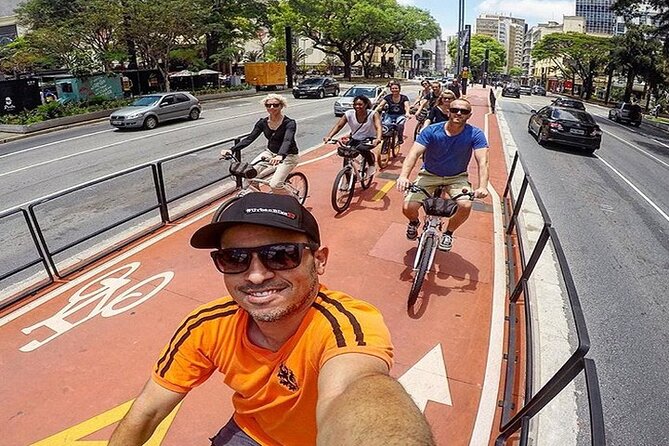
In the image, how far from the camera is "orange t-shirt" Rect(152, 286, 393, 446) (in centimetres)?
176

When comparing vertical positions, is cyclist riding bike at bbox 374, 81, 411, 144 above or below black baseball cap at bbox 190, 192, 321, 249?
below

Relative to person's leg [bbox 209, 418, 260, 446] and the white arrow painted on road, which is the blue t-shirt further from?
person's leg [bbox 209, 418, 260, 446]

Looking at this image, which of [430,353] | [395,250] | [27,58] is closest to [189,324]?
[430,353]

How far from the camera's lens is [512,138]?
18047mm

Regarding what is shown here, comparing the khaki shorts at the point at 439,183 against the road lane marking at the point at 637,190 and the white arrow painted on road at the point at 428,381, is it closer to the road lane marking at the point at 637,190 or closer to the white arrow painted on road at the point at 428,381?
the white arrow painted on road at the point at 428,381

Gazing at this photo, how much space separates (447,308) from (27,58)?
121 feet

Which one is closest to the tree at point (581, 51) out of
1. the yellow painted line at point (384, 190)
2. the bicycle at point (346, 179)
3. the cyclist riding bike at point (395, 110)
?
the cyclist riding bike at point (395, 110)

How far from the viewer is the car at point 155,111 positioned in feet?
60.4

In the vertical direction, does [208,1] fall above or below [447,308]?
above

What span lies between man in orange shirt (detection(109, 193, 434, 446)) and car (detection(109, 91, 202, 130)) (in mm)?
18994

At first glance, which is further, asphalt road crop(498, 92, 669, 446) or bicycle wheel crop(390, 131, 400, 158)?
bicycle wheel crop(390, 131, 400, 158)

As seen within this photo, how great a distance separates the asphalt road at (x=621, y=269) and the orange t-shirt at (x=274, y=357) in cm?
297

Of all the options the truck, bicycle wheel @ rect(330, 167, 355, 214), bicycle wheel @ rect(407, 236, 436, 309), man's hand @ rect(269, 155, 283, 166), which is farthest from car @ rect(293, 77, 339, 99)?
bicycle wheel @ rect(407, 236, 436, 309)

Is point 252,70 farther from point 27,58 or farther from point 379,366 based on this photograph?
point 379,366
